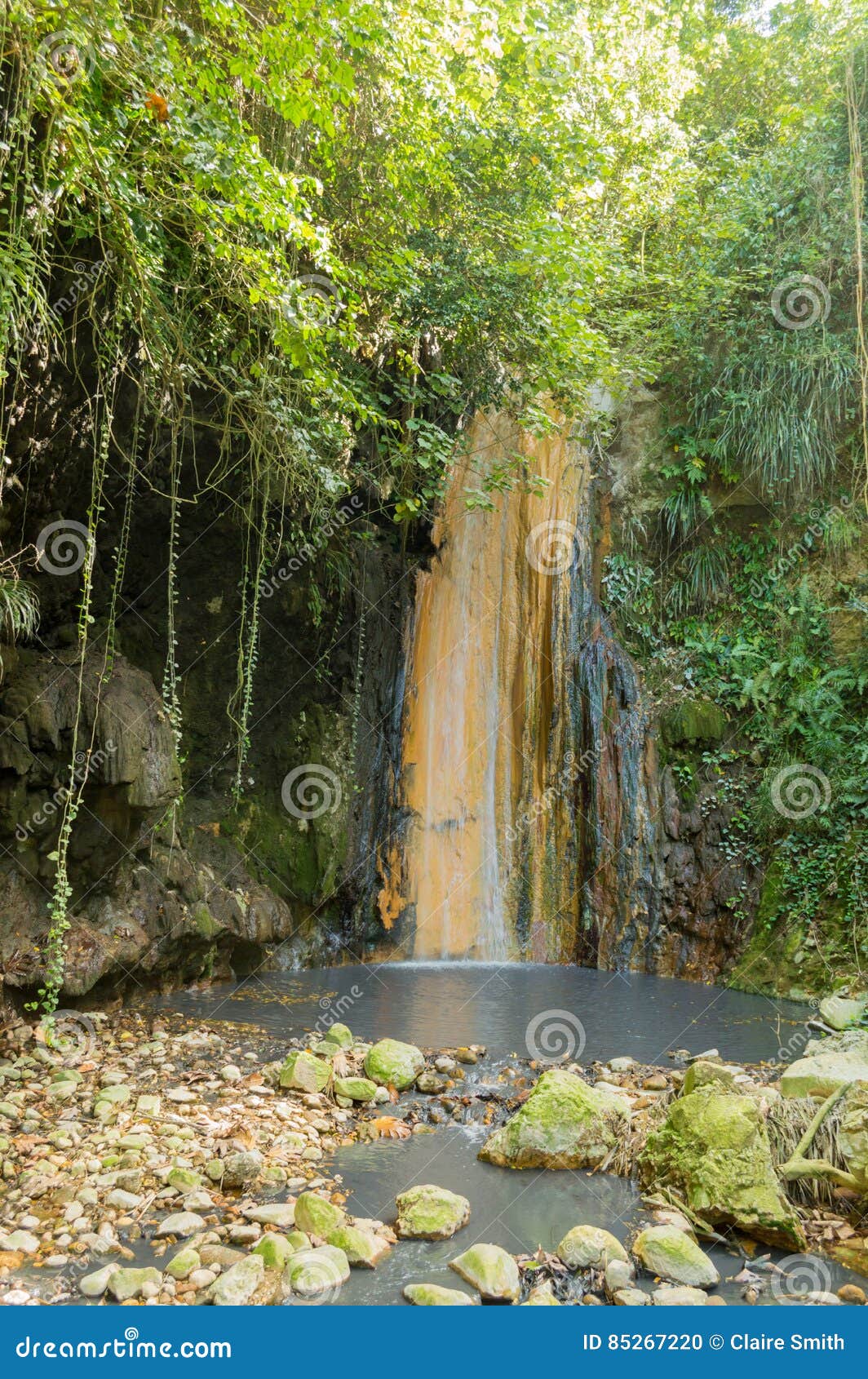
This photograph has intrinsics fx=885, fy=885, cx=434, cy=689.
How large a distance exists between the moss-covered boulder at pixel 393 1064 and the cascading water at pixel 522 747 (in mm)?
4404

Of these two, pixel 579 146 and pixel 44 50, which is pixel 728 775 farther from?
pixel 44 50

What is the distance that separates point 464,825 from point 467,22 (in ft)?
24.2

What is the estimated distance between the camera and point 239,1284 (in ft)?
8.79

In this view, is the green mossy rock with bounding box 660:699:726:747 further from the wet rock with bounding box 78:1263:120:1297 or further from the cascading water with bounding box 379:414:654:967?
the wet rock with bounding box 78:1263:120:1297

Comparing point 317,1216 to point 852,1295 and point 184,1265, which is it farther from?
point 852,1295

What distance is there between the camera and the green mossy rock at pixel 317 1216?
3078 mm
